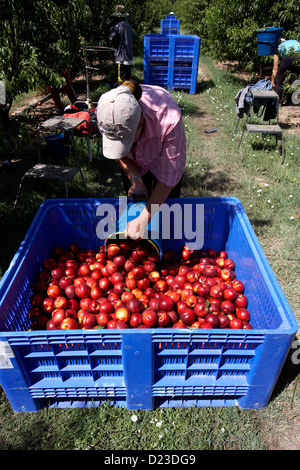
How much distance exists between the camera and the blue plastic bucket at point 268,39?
7258 mm

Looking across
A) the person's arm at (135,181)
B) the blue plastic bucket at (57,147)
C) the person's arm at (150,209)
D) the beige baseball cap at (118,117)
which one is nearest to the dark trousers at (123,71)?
the blue plastic bucket at (57,147)

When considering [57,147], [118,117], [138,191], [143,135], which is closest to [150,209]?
[138,191]

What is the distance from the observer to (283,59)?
799cm

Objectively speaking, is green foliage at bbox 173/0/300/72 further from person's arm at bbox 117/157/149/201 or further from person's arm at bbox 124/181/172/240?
person's arm at bbox 124/181/172/240

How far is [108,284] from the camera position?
311 cm

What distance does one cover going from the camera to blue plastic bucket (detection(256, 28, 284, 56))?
23.8ft

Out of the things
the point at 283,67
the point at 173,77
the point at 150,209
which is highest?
the point at 150,209

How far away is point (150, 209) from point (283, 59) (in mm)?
7631

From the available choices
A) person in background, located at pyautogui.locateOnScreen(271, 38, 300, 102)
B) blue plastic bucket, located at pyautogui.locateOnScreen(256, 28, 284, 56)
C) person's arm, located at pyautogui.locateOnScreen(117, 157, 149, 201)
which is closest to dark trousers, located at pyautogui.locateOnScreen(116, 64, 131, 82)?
blue plastic bucket, located at pyautogui.locateOnScreen(256, 28, 284, 56)

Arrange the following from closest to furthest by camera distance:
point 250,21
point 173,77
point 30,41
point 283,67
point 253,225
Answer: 1. point 253,225
2. point 30,41
3. point 283,67
4. point 250,21
5. point 173,77

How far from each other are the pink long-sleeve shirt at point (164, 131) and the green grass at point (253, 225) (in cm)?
187

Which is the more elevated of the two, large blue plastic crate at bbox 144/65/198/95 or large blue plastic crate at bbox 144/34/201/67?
large blue plastic crate at bbox 144/34/201/67

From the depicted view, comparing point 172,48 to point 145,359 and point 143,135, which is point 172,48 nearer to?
point 143,135
